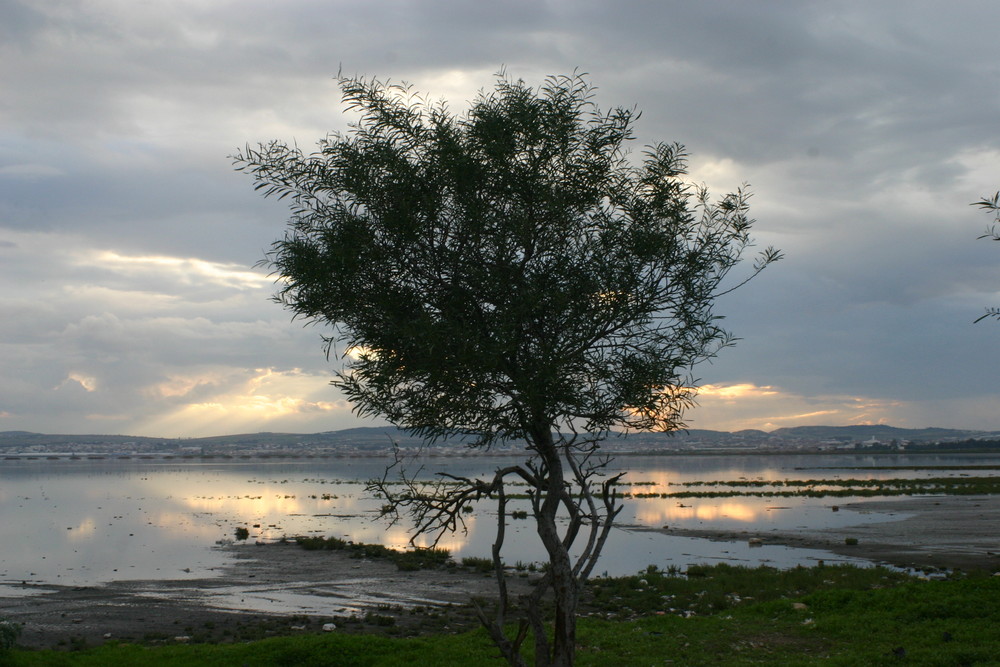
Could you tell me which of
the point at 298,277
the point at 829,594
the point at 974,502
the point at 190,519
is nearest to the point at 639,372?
the point at 298,277

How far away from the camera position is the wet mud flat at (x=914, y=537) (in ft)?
122

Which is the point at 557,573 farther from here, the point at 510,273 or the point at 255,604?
the point at 255,604

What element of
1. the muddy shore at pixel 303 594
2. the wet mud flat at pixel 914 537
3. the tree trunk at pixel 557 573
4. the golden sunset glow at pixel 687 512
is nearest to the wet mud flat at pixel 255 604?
the muddy shore at pixel 303 594

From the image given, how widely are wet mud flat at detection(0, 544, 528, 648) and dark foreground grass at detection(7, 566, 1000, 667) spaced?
17.2 feet

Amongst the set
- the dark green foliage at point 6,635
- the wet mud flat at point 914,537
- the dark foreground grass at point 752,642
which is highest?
the dark green foliage at point 6,635

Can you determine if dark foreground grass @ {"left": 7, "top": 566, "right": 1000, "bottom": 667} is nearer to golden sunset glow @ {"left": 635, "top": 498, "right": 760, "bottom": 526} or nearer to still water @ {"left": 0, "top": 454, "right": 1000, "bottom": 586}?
still water @ {"left": 0, "top": 454, "right": 1000, "bottom": 586}

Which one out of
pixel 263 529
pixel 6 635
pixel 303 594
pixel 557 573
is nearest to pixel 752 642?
pixel 557 573

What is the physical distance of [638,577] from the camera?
33.5m

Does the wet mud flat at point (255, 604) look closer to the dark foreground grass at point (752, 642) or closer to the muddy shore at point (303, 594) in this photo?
the muddy shore at point (303, 594)

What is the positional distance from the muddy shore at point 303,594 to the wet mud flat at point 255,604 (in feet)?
0.14

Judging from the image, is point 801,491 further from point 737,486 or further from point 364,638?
point 364,638

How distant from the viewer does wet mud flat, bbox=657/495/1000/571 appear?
37.1 meters

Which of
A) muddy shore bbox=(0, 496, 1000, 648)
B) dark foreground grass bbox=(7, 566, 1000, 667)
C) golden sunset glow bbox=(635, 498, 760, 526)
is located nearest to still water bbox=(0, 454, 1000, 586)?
golden sunset glow bbox=(635, 498, 760, 526)

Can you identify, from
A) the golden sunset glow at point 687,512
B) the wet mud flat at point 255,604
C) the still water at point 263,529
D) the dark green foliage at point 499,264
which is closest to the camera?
the dark green foliage at point 499,264
